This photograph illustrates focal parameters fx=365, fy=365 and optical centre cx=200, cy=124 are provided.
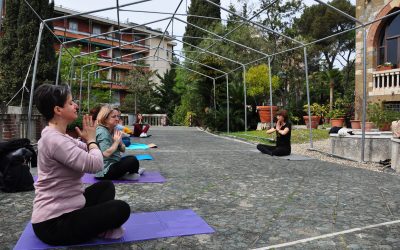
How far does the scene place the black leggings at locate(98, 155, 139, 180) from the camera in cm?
500

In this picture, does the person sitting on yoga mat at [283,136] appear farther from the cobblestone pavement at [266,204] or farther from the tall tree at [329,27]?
the tall tree at [329,27]

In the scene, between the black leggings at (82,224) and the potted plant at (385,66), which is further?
the potted plant at (385,66)

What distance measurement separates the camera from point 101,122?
4746 mm

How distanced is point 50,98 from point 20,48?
15.7 metres

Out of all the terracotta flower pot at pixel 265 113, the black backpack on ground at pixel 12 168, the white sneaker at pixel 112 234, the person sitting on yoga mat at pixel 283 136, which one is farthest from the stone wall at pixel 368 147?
the terracotta flower pot at pixel 265 113

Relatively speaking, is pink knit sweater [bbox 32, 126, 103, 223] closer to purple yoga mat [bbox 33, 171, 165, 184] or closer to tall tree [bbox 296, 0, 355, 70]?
purple yoga mat [bbox 33, 171, 165, 184]

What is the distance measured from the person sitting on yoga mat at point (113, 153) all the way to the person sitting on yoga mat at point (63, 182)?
2.06 m

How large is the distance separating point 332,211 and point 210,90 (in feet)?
50.8

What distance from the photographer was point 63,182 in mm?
2463

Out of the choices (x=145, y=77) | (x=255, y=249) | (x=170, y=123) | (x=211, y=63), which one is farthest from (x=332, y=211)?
(x=145, y=77)

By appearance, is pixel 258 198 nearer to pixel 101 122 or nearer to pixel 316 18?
pixel 101 122

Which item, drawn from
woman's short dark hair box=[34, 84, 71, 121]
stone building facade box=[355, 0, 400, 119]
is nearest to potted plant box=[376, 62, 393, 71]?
stone building facade box=[355, 0, 400, 119]

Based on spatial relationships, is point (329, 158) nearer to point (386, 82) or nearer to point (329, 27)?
point (386, 82)

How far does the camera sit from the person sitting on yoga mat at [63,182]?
7.74ft
